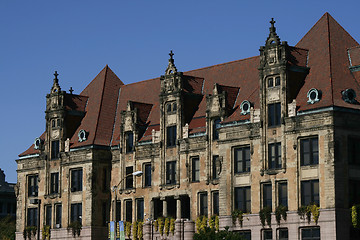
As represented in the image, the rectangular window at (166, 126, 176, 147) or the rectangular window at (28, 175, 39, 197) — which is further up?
the rectangular window at (166, 126, 176, 147)

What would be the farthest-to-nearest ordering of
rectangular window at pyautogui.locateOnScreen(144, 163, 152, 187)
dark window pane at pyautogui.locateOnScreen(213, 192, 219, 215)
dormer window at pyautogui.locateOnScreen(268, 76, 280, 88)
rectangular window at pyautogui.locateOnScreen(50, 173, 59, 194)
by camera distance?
rectangular window at pyautogui.locateOnScreen(50, 173, 59, 194) → rectangular window at pyautogui.locateOnScreen(144, 163, 152, 187) → dark window pane at pyautogui.locateOnScreen(213, 192, 219, 215) → dormer window at pyautogui.locateOnScreen(268, 76, 280, 88)

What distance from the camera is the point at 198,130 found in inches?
3295

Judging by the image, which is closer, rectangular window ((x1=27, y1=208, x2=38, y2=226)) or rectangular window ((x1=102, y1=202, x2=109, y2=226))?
rectangular window ((x1=102, y1=202, x2=109, y2=226))

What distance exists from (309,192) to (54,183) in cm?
3331

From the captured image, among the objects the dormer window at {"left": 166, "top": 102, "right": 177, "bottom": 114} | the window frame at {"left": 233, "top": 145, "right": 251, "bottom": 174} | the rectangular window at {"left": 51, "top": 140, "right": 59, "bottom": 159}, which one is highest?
the dormer window at {"left": 166, "top": 102, "right": 177, "bottom": 114}

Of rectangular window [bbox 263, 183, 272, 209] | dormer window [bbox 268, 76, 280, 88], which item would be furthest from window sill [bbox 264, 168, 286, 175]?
dormer window [bbox 268, 76, 280, 88]

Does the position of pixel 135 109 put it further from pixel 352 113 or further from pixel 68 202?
pixel 352 113

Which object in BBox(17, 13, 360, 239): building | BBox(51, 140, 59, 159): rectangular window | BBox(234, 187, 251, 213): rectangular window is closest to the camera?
BBox(17, 13, 360, 239): building

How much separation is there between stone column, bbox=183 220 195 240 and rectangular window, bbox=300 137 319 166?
46.9 feet

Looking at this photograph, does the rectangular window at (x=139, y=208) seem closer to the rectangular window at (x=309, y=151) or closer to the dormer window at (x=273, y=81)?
the dormer window at (x=273, y=81)

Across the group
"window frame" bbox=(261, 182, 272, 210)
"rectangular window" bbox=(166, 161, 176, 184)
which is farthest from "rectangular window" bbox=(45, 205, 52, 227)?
"window frame" bbox=(261, 182, 272, 210)

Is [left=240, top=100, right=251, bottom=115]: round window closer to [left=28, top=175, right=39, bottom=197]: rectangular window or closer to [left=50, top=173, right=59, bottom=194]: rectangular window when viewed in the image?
[left=50, top=173, right=59, bottom=194]: rectangular window

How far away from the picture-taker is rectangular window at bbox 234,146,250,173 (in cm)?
7769

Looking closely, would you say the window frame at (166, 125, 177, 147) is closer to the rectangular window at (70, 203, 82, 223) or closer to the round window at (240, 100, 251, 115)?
the round window at (240, 100, 251, 115)
